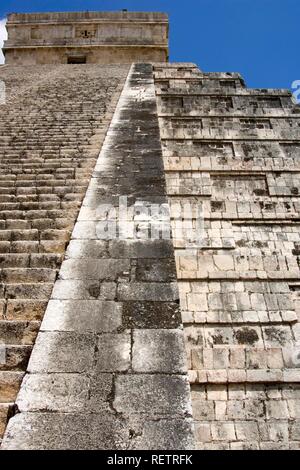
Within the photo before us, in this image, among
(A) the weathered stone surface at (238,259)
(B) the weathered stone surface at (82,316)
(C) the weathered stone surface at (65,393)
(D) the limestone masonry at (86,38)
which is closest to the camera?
(C) the weathered stone surface at (65,393)

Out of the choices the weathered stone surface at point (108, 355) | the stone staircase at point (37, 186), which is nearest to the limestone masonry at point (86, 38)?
the stone staircase at point (37, 186)

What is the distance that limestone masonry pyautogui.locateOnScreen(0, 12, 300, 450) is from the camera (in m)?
2.05

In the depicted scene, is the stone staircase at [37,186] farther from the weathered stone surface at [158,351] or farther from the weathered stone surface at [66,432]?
the weathered stone surface at [158,351]

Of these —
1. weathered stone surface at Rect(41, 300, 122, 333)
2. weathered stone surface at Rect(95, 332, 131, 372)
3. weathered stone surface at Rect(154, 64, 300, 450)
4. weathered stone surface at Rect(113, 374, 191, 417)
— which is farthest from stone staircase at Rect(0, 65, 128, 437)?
weathered stone surface at Rect(154, 64, 300, 450)

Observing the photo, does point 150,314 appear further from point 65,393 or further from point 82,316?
point 65,393

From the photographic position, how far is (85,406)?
1969 mm

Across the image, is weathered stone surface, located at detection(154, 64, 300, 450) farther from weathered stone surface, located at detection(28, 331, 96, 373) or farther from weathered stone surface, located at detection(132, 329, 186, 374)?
weathered stone surface, located at detection(28, 331, 96, 373)

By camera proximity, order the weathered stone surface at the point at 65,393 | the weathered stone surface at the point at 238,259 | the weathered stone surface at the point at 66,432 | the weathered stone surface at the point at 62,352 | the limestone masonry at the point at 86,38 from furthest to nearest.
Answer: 1. the limestone masonry at the point at 86,38
2. the weathered stone surface at the point at 238,259
3. the weathered stone surface at the point at 62,352
4. the weathered stone surface at the point at 65,393
5. the weathered stone surface at the point at 66,432

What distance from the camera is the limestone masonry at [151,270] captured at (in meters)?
2.05

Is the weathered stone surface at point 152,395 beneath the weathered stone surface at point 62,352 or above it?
beneath

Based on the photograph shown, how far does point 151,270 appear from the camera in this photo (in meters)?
2.98

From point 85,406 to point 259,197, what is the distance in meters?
4.66

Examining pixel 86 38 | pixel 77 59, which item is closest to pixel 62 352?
pixel 77 59

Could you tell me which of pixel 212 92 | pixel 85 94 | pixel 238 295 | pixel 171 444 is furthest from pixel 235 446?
pixel 85 94
